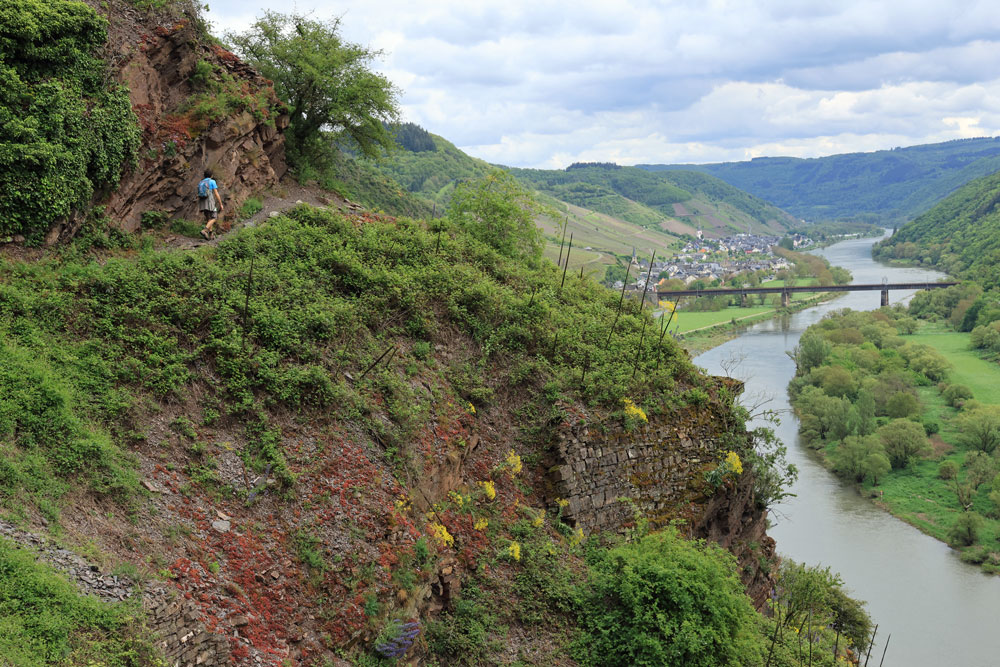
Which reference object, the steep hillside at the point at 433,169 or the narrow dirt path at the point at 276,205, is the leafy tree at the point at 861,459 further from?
the steep hillside at the point at 433,169

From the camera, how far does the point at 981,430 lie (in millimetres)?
55750

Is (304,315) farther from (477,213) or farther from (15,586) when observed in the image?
(477,213)

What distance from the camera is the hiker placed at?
1664 cm

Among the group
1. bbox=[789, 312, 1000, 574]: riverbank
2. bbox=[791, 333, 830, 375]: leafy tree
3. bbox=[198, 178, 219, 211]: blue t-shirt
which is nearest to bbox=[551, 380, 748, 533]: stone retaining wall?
bbox=[198, 178, 219, 211]: blue t-shirt

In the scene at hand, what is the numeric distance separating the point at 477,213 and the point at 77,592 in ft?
59.5

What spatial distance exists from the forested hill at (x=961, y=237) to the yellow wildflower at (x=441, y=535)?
12772 centimetres

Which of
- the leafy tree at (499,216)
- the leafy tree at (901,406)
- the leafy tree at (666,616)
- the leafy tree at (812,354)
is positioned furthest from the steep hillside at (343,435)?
the leafy tree at (812,354)

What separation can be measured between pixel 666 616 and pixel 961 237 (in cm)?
17923

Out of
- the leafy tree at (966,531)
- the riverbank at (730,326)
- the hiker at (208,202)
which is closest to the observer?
the hiker at (208,202)

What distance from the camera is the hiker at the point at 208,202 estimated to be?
54.6ft

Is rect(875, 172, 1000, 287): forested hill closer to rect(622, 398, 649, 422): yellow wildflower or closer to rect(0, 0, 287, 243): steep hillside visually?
rect(622, 398, 649, 422): yellow wildflower

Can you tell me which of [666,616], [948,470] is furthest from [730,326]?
[666,616]

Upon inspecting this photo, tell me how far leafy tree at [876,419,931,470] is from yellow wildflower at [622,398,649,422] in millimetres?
47739

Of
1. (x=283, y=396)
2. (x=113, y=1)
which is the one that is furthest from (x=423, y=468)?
(x=113, y=1)
